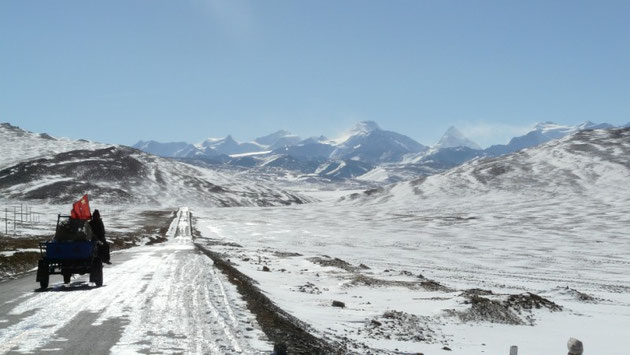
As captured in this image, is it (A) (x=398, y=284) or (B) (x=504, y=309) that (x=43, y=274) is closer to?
(A) (x=398, y=284)

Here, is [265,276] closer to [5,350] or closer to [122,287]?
[122,287]

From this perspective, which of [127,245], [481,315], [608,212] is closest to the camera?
[481,315]

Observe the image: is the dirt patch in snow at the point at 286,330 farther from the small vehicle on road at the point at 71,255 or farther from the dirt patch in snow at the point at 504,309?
the small vehicle on road at the point at 71,255

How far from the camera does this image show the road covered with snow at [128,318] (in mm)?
12484

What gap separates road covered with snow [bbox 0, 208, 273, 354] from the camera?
1248 cm

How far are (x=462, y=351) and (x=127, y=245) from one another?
51.5 metres

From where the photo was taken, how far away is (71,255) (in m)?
22.7

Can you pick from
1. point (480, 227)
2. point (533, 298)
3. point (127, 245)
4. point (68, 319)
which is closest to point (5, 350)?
point (68, 319)

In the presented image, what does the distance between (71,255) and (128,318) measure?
28.0 ft

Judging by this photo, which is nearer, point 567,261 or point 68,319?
point 68,319

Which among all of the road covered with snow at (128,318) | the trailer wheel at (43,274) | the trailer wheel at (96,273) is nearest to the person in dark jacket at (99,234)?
the trailer wheel at (96,273)

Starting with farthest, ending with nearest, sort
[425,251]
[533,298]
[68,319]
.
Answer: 1. [425,251]
2. [533,298]
3. [68,319]

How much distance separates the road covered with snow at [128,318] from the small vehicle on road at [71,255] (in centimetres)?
65

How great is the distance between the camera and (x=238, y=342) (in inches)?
510
